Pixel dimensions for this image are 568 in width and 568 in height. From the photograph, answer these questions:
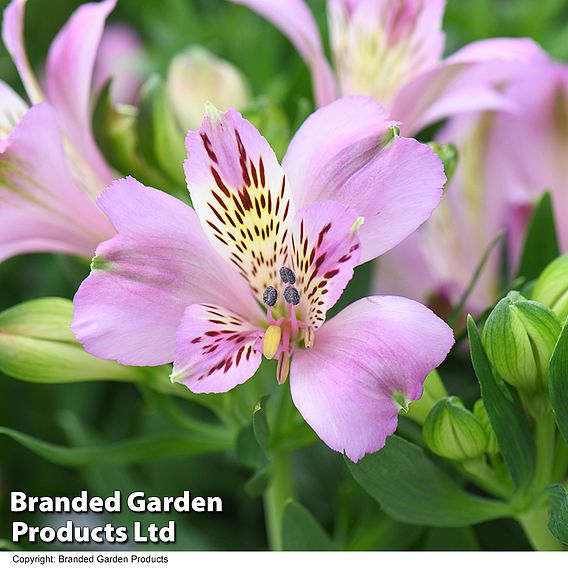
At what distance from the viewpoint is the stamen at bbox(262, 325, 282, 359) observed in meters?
0.57

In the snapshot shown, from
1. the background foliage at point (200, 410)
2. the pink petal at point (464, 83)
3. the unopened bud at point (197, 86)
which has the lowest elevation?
the background foliage at point (200, 410)

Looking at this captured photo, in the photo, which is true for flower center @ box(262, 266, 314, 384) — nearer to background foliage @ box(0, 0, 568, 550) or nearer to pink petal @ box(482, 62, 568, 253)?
background foliage @ box(0, 0, 568, 550)

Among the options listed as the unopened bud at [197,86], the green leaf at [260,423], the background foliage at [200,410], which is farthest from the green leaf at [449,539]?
the unopened bud at [197,86]

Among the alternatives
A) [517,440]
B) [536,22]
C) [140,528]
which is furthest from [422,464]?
[536,22]

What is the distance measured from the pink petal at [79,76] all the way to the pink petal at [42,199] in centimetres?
5

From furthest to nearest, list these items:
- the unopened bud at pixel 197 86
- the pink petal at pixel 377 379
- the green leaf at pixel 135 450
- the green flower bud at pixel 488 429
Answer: the unopened bud at pixel 197 86
the green leaf at pixel 135 450
the green flower bud at pixel 488 429
the pink petal at pixel 377 379

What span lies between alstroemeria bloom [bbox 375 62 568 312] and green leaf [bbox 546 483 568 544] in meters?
0.30

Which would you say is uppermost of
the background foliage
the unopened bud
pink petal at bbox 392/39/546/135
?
pink petal at bbox 392/39/546/135

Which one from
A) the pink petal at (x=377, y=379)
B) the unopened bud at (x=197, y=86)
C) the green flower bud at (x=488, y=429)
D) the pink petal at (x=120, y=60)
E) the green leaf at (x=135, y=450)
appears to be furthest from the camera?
the pink petal at (x=120, y=60)

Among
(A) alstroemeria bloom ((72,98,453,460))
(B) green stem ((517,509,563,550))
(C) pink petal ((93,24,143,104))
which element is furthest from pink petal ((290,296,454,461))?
(C) pink petal ((93,24,143,104))

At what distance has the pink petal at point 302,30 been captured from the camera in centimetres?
73

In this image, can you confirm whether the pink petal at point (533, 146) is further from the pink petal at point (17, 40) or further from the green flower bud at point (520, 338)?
the pink petal at point (17, 40)

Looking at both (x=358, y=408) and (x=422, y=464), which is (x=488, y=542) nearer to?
(x=422, y=464)

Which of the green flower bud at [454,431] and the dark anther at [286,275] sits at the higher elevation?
the dark anther at [286,275]
